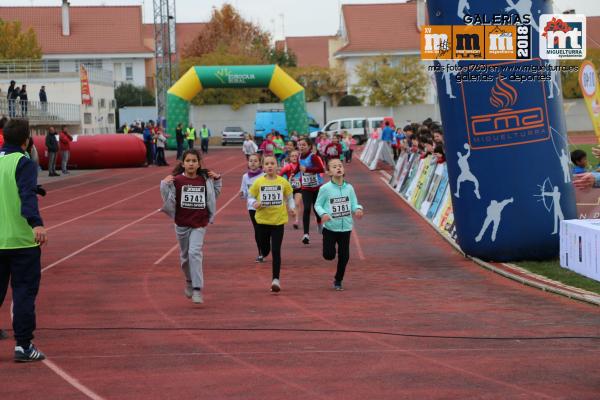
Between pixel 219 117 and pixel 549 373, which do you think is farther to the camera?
pixel 219 117

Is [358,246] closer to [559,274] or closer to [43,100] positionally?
[559,274]

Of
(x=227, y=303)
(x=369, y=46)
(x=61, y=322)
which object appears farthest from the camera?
(x=369, y=46)

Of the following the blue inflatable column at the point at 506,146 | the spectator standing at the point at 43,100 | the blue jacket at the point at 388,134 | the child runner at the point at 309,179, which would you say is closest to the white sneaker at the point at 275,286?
the blue inflatable column at the point at 506,146

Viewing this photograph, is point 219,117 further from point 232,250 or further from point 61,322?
point 61,322

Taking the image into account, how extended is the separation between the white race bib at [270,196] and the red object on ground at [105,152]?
3191cm

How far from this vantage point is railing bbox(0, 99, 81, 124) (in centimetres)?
4434

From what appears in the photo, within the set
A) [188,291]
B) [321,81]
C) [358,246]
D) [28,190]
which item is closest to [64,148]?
[358,246]

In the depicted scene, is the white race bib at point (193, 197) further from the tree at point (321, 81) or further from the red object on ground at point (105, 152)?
the tree at point (321, 81)

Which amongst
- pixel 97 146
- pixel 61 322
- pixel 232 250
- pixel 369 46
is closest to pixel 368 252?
pixel 232 250

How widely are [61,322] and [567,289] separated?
582cm

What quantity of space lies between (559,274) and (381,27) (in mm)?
90423

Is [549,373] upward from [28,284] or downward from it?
downward

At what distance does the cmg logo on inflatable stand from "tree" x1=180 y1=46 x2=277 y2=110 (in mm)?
Result: 69697

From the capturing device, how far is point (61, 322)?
11266 millimetres
